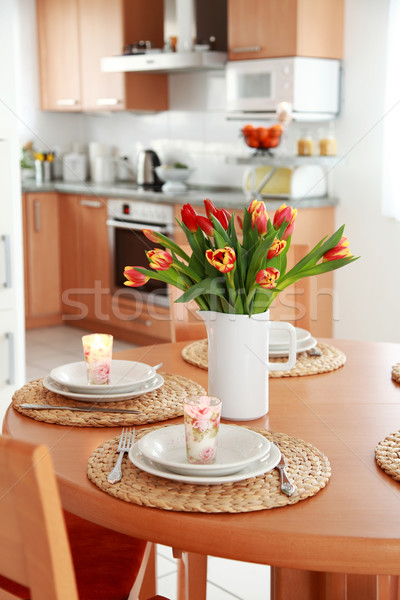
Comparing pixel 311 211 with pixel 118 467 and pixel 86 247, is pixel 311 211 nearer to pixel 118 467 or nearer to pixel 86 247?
pixel 86 247

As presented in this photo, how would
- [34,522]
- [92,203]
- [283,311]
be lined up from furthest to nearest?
1. [92,203]
2. [283,311]
3. [34,522]

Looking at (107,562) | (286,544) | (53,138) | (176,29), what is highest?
(176,29)

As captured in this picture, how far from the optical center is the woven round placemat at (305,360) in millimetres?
1683

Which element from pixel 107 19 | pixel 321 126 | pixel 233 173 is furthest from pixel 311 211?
pixel 107 19

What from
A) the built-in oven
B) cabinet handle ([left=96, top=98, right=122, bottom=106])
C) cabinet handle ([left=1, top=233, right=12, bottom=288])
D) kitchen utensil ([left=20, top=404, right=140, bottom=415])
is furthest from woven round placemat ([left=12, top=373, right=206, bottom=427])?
cabinet handle ([left=96, top=98, right=122, bottom=106])

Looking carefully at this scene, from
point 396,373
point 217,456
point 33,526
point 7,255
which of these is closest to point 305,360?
point 396,373

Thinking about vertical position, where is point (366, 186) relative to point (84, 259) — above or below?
above

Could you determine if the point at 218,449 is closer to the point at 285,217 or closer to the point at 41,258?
the point at 285,217

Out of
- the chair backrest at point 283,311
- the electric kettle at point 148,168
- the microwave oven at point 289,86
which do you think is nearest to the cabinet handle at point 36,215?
the electric kettle at point 148,168

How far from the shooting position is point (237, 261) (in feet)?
4.45

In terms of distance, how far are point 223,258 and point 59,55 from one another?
180 inches

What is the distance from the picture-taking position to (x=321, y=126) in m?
4.11

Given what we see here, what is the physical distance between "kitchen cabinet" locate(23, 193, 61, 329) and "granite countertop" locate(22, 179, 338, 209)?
11 cm

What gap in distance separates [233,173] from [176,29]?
932mm
